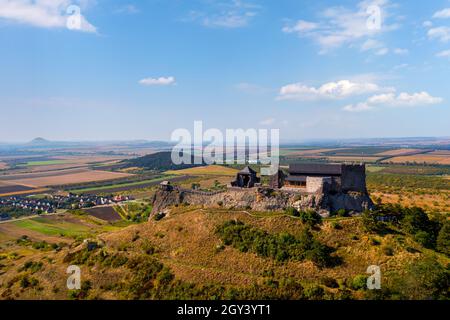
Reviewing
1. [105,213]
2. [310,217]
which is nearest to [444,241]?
[310,217]

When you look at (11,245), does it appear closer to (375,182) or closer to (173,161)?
(375,182)

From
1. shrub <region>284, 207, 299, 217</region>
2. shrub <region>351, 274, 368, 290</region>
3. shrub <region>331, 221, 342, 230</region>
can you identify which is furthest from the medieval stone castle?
shrub <region>351, 274, 368, 290</region>

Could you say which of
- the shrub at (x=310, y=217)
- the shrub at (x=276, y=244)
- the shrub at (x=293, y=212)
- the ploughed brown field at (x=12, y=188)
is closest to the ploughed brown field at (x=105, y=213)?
the shrub at (x=276, y=244)

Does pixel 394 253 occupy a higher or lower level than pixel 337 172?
lower

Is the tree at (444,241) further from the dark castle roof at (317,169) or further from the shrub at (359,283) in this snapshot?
the dark castle roof at (317,169)

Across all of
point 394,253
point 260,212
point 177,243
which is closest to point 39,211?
point 177,243

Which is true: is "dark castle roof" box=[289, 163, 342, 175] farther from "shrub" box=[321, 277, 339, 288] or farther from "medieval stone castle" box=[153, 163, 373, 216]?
"shrub" box=[321, 277, 339, 288]

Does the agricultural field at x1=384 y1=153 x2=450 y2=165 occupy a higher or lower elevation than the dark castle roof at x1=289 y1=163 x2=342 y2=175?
lower
